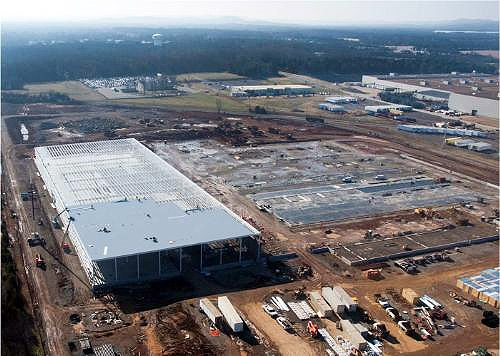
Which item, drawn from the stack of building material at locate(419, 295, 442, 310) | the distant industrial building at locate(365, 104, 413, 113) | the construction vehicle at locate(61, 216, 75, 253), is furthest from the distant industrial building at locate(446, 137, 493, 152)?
the construction vehicle at locate(61, 216, 75, 253)

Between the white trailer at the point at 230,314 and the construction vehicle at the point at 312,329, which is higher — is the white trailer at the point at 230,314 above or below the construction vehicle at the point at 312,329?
above

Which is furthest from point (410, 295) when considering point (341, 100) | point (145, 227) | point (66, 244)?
point (341, 100)

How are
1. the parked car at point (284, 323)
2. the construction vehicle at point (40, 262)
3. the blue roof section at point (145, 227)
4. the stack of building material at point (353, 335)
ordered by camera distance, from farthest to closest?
the construction vehicle at point (40, 262), the blue roof section at point (145, 227), the parked car at point (284, 323), the stack of building material at point (353, 335)

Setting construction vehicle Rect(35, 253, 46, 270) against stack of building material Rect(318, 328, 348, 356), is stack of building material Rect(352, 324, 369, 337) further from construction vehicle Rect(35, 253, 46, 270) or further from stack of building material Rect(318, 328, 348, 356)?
construction vehicle Rect(35, 253, 46, 270)

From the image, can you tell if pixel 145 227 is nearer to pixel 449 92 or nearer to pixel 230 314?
pixel 230 314

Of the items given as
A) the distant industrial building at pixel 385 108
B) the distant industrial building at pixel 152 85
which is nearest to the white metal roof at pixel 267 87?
the distant industrial building at pixel 152 85

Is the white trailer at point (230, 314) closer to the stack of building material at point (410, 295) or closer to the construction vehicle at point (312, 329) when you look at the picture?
the construction vehicle at point (312, 329)
